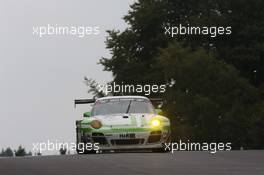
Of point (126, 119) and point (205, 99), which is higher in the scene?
point (205, 99)

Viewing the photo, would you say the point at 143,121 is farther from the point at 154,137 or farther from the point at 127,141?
the point at 127,141

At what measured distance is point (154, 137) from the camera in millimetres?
21562

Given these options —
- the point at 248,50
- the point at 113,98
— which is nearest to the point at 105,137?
the point at 113,98

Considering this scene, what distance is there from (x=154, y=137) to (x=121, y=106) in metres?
1.84

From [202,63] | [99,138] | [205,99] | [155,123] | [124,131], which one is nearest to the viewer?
[124,131]

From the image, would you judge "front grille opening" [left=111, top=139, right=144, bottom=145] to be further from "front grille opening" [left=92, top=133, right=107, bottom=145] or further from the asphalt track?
the asphalt track

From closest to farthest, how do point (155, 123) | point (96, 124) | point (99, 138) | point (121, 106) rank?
point (99, 138) → point (96, 124) → point (155, 123) → point (121, 106)

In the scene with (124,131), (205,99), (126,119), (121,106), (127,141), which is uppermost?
(205,99)

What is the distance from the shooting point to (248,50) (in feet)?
177

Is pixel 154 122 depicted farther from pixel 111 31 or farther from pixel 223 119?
pixel 111 31

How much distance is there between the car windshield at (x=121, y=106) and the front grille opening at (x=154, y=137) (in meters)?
1.48

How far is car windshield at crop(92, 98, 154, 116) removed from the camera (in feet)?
75.2

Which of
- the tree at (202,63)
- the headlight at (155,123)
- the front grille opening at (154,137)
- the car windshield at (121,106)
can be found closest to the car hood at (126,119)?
the headlight at (155,123)

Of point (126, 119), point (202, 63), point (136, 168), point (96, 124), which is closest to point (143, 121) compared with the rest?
point (126, 119)
